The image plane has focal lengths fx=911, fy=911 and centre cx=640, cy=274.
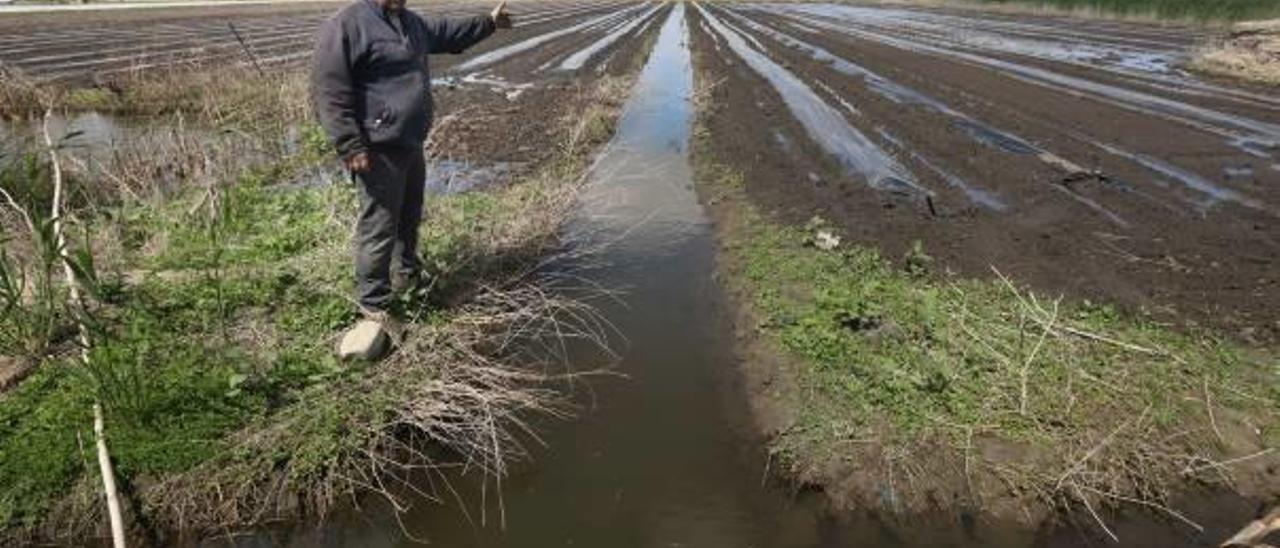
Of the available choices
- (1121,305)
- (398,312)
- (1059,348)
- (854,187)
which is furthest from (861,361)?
(854,187)

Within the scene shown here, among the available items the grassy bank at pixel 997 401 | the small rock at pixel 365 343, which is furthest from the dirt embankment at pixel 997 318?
the small rock at pixel 365 343

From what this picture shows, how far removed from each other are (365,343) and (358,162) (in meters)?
1.01

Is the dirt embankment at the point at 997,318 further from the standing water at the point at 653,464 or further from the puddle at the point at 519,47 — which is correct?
the puddle at the point at 519,47

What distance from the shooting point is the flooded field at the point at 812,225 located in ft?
13.9

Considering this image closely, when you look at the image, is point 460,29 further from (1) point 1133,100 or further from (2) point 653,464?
(1) point 1133,100

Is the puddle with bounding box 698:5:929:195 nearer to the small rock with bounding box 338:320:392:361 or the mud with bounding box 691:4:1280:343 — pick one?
the mud with bounding box 691:4:1280:343

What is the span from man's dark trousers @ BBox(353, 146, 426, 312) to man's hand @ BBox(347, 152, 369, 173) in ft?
0.32

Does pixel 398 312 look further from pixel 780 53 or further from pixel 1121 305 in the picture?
pixel 780 53

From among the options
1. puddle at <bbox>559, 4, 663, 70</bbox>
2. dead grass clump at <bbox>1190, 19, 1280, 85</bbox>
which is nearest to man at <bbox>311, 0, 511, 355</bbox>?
puddle at <bbox>559, 4, 663, 70</bbox>

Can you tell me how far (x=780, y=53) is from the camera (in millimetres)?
21125

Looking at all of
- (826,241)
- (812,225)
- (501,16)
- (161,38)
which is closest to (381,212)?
(501,16)

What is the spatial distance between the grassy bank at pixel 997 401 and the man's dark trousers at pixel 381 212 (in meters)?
2.30

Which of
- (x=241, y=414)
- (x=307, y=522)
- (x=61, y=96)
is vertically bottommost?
(x=307, y=522)

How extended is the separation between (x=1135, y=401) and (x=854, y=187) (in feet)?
15.2
